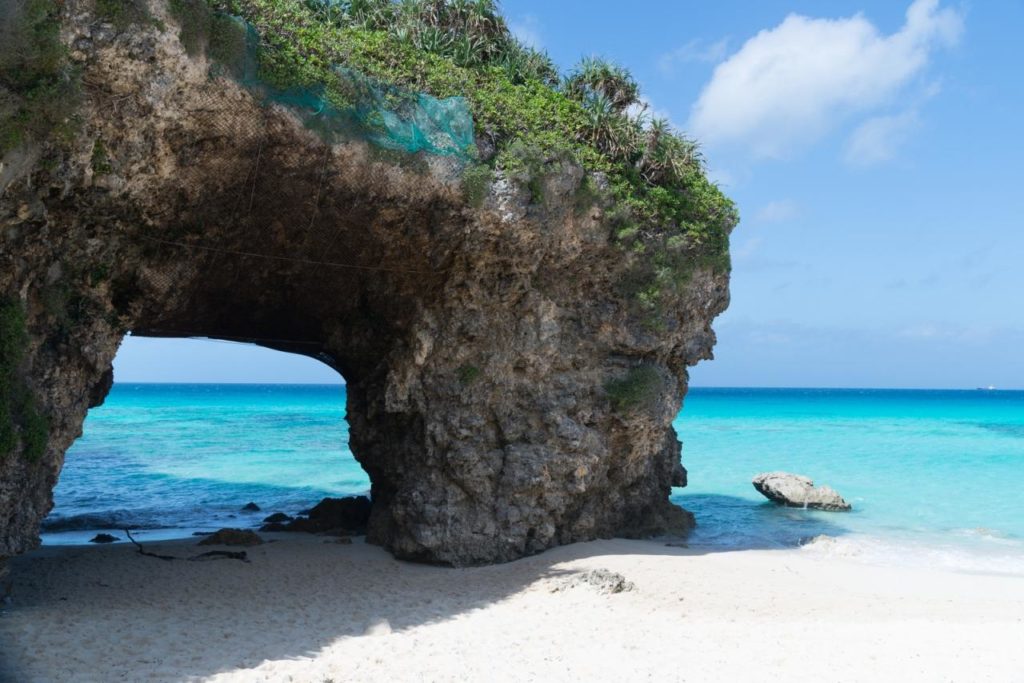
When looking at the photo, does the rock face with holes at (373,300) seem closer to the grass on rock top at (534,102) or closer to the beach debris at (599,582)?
the grass on rock top at (534,102)

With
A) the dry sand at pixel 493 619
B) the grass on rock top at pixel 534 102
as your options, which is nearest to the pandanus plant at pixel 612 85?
the grass on rock top at pixel 534 102

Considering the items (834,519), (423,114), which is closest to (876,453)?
(834,519)

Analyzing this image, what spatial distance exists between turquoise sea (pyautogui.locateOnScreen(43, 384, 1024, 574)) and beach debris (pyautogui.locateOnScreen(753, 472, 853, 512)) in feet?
1.35

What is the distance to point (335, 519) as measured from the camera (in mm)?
15719

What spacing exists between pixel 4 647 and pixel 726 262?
40.3ft

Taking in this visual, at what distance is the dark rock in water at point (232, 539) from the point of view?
44.1 ft

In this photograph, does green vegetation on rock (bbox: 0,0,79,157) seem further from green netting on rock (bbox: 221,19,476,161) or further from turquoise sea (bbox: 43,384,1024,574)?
turquoise sea (bbox: 43,384,1024,574)

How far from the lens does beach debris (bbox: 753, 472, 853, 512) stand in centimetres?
2042

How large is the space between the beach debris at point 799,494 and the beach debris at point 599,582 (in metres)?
11.0

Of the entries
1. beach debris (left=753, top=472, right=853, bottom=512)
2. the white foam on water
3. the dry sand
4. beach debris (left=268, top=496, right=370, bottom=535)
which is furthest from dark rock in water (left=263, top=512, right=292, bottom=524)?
beach debris (left=753, top=472, right=853, bottom=512)

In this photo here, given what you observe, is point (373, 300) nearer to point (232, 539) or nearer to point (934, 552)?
point (232, 539)

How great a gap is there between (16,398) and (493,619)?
6466 mm

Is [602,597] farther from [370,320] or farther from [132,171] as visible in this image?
[132,171]

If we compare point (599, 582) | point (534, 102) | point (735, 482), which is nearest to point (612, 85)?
point (534, 102)
